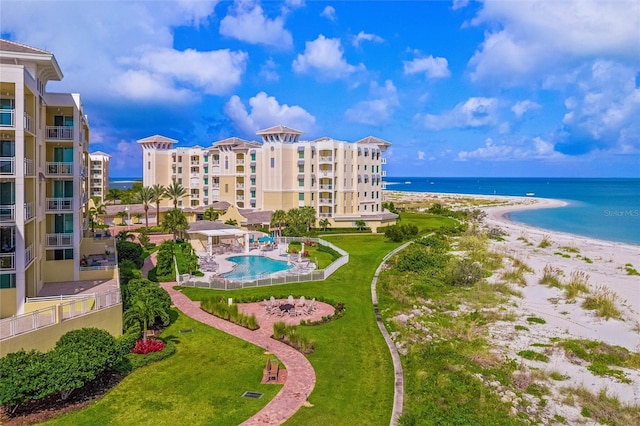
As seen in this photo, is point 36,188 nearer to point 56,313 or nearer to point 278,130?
point 56,313

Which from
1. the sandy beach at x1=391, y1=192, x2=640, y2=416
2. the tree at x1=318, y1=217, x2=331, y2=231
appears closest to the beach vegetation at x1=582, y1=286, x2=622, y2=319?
the sandy beach at x1=391, y1=192, x2=640, y2=416

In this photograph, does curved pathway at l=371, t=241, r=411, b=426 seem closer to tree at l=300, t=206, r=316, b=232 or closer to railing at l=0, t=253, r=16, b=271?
railing at l=0, t=253, r=16, b=271

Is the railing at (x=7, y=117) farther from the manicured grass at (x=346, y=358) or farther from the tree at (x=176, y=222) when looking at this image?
the tree at (x=176, y=222)

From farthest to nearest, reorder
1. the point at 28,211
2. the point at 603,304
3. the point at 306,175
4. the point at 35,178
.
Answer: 1. the point at 306,175
2. the point at 603,304
3. the point at 35,178
4. the point at 28,211

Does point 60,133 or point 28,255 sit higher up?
point 60,133

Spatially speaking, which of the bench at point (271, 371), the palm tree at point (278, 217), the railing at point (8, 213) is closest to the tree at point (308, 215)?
the palm tree at point (278, 217)

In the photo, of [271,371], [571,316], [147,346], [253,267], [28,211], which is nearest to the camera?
[271,371]

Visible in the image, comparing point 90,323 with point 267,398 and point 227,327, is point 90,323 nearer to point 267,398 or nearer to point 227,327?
point 227,327

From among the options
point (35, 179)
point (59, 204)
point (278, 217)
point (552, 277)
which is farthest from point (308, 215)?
point (35, 179)
